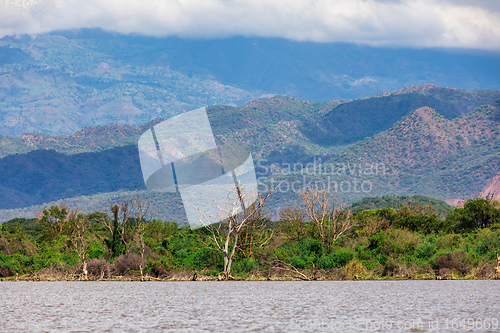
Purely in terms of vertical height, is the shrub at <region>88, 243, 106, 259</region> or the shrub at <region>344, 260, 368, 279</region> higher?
the shrub at <region>88, 243, 106, 259</region>

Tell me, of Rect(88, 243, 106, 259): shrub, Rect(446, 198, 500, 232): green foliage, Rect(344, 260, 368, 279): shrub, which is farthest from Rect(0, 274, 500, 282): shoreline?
Rect(446, 198, 500, 232): green foliage

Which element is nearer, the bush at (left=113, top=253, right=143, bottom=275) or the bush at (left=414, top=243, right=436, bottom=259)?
the bush at (left=414, top=243, right=436, bottom=259)

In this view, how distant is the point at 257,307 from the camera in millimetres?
30109

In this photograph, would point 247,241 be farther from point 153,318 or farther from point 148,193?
point 148,193

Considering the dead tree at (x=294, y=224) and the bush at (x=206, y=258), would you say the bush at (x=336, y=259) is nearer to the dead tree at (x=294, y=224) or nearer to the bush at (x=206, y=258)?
the dead tree at (x=294, y=224)

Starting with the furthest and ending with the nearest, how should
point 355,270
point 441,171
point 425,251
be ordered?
1. point 441,171
2. point 425,251
3. point 355,270

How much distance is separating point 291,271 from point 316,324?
80.4 ft

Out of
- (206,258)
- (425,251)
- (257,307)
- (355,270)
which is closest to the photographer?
(257,307)

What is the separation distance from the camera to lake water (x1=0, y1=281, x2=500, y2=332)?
23234 millimetres

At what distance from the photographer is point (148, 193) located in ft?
577

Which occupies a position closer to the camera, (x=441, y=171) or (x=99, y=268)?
(x=99, y=268)

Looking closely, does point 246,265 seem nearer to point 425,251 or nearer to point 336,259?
point 336,259

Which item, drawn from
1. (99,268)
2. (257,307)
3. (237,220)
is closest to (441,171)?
(237,220)

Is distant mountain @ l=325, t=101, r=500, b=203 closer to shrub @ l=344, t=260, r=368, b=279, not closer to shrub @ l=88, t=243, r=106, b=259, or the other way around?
shrub @ l=344, t=260, r=368, b=279
